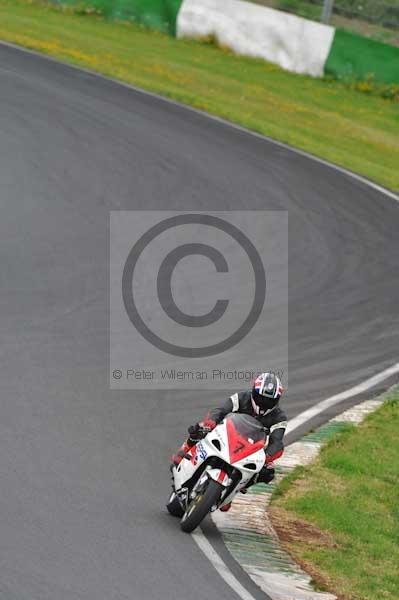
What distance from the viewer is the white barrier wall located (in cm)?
3303

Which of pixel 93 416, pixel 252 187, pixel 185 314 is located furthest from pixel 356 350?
pixel 252 187

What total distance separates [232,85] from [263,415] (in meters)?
22.8

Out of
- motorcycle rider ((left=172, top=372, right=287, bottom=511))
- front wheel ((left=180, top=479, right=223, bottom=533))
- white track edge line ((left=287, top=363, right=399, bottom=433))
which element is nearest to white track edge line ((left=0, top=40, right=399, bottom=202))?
white track edge line ((left=287, top=363, right=399, bottom=433))

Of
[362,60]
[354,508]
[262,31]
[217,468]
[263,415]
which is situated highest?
[262,31]

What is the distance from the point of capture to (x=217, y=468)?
957 centimetres

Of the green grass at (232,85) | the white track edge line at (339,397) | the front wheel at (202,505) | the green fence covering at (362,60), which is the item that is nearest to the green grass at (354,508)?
the white track edge line at (339,397)

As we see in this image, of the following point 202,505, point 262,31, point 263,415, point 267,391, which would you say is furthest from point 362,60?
point 202,505

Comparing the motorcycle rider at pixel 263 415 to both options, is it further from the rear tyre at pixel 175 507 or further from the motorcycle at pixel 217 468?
the rear tyre at pixel 175 507

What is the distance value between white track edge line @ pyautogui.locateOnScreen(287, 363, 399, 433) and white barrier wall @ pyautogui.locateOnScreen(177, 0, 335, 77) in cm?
1961

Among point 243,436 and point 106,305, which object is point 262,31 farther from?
point 243,436

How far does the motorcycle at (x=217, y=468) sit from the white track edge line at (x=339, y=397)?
320 centimetres

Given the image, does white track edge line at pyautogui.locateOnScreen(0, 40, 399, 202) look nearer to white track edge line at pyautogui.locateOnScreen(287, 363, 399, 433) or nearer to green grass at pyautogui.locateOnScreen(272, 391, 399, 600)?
white track edge line at pyautogui.locateOnScreen(287, 363, 399, 433)

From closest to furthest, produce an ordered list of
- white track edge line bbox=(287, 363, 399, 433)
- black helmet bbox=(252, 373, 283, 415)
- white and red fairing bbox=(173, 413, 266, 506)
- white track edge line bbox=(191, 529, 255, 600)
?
white track edge line bbox=(191, 529, 255, 600) → white and red fairing bbox=(173, 413, 266, 506) → black helmet bbox=(252, 373, 283, 415) → white track edge line bbox=(287, 363, 399, 433)

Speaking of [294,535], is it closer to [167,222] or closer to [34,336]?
[34,336]
